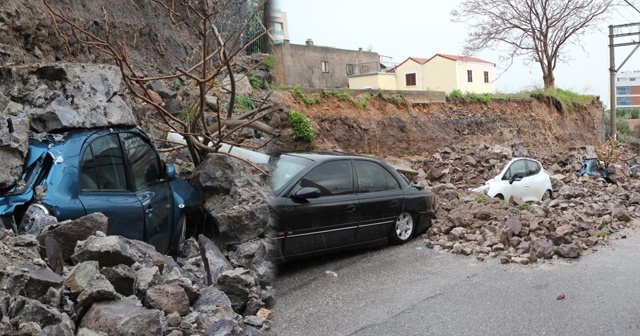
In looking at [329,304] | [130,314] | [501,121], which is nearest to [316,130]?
[329,304]

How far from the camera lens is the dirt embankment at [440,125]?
10273 mm

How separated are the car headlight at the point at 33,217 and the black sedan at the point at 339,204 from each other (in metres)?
1.97

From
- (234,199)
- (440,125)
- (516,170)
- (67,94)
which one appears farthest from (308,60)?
(440,125)

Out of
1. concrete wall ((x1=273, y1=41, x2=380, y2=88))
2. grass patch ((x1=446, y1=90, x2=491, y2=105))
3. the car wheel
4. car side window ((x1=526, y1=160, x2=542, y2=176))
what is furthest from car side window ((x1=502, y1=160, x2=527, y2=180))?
the car wheel

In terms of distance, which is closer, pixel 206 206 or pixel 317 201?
pixel 206 206

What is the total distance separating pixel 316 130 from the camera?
9773 millimetres

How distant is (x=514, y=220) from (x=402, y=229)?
174 cm

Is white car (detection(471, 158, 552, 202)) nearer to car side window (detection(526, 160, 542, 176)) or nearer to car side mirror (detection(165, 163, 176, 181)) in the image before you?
car side window (detection(526, 160, 542, 176))

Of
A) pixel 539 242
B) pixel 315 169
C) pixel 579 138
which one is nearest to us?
pixel 315 169

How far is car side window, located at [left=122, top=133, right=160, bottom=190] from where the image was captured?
4.98 meters

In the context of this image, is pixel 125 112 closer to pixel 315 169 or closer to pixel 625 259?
pixel 315 169

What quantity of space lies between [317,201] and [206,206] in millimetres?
1128

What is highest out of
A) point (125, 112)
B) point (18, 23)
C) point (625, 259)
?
point (18, 23)

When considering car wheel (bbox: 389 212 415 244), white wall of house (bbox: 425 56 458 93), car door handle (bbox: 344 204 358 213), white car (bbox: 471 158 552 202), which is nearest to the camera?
car door handle (bbox: 344 204 358 213)
